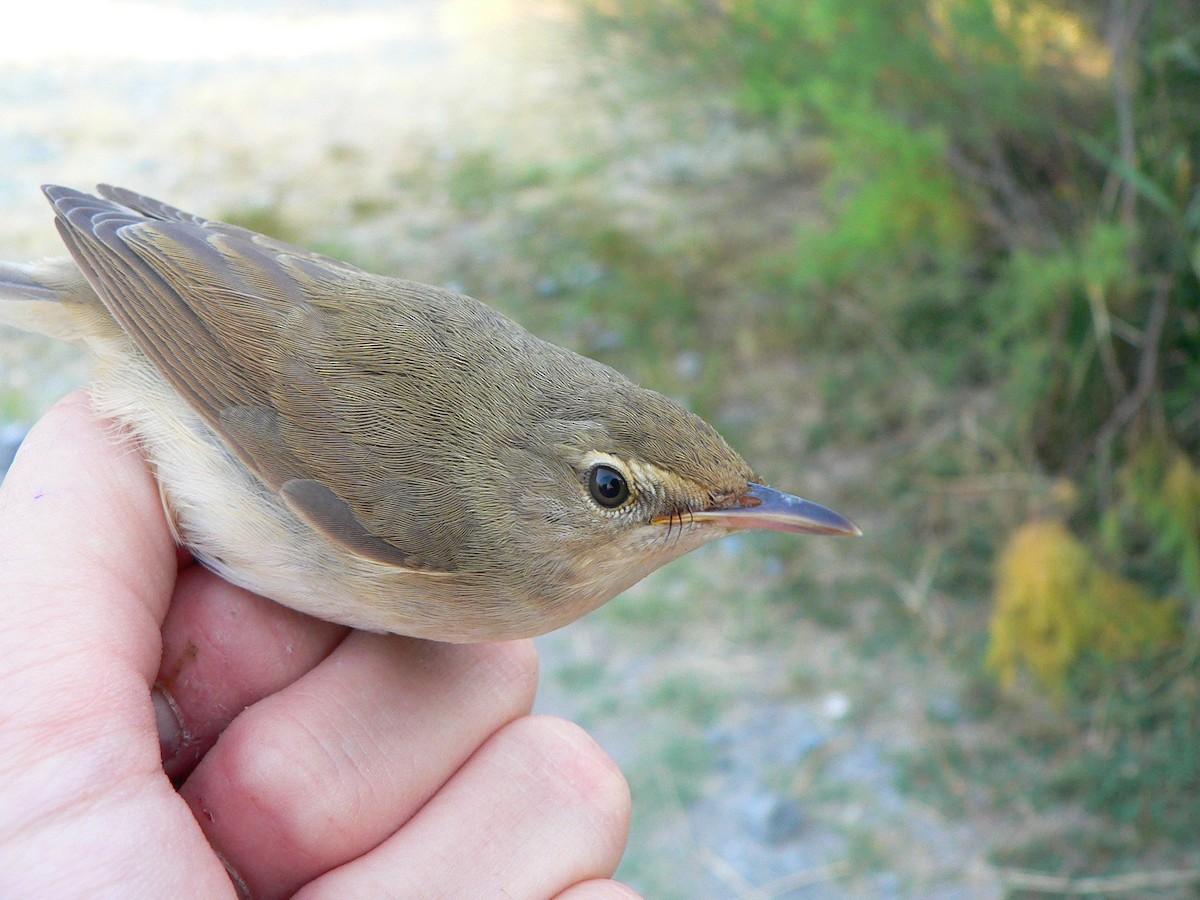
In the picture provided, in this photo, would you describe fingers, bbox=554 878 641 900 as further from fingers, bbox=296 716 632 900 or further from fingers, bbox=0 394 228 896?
fingers, bbox=0 394 228 896

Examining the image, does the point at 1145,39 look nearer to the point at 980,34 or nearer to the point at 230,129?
the point at 980,34

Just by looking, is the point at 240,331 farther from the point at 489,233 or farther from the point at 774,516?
the point at 489,233

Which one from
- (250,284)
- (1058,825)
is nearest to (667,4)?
(250,284)

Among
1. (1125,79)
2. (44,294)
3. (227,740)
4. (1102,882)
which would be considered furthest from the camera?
(1125,79)

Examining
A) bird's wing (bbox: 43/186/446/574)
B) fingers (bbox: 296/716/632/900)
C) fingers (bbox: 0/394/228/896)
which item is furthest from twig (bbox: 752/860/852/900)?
fingers (bbox: 0/394/228/896)

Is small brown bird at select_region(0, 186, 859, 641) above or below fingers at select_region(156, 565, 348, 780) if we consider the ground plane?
above

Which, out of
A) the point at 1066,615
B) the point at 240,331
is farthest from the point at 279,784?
the point at 1066,615
